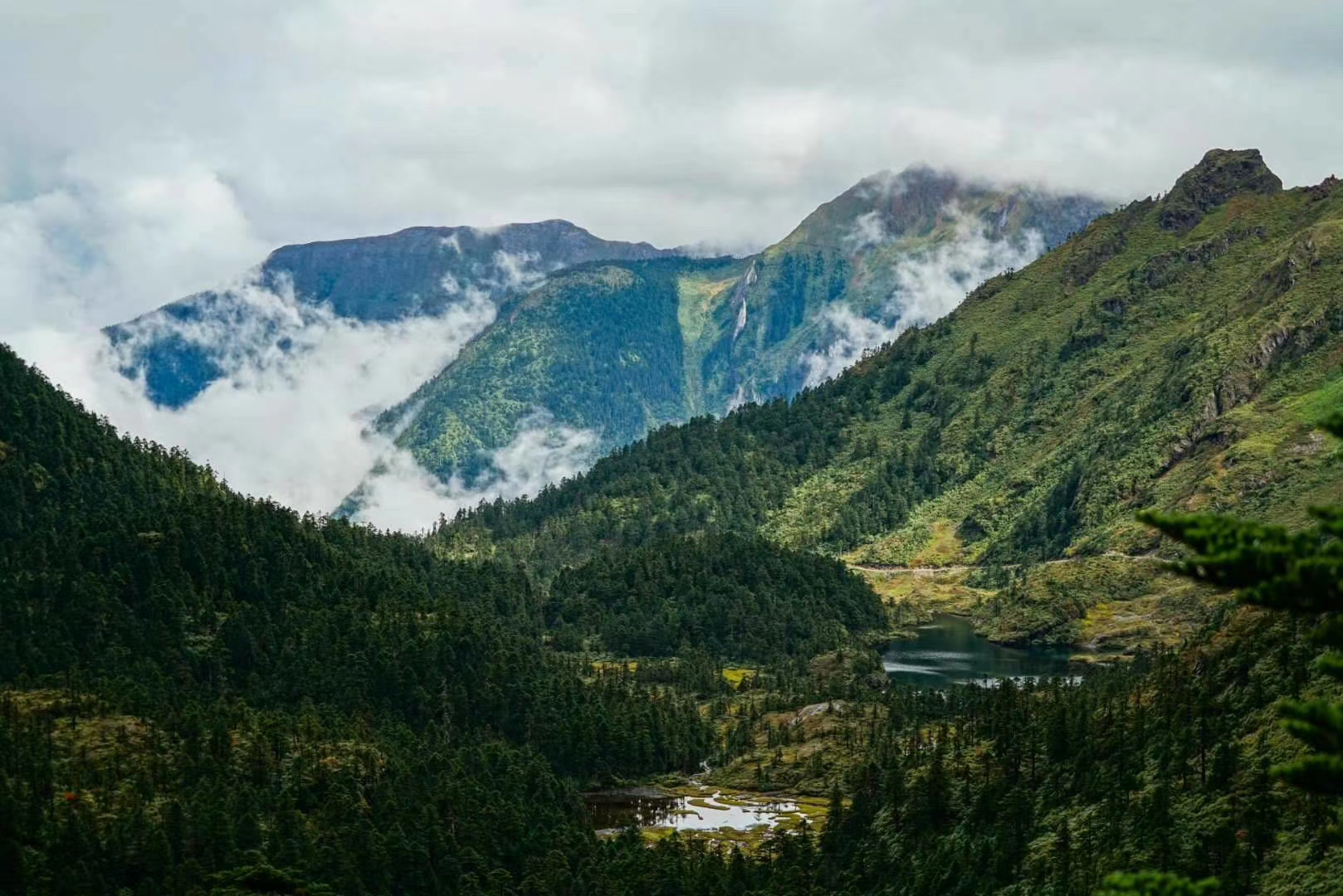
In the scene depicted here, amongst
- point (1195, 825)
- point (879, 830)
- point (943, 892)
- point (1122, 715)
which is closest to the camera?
point (1195, 825)

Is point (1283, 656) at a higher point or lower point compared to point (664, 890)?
higher

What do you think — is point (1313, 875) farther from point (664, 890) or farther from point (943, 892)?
point (664, 890)

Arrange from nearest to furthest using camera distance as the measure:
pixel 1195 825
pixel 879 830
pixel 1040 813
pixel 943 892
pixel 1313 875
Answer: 1. pixel 1313 875
2. pixel 1195 825
3. pixel 943 892
4. pixel 1040 813
5. pixel 879 830

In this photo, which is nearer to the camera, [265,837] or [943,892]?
[943,892]

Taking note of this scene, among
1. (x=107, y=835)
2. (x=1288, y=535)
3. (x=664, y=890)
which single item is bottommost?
(x=664, y=890)

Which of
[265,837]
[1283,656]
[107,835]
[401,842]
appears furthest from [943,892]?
[107,835]

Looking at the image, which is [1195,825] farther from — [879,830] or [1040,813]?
[879,830]

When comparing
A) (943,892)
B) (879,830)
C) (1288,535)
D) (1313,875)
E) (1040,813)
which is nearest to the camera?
(1288,535)

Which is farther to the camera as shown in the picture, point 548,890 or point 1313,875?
point 548,890

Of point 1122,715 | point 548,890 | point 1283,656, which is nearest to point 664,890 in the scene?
point 548,890
